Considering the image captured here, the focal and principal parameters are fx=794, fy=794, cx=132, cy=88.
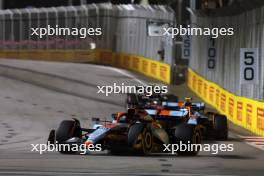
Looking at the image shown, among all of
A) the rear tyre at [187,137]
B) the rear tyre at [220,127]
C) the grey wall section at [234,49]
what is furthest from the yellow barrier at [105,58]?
the rear tyre at [187,137]

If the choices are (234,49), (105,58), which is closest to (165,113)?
(234,49)

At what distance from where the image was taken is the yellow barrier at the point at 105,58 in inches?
1785

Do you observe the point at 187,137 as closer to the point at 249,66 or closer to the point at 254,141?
the point at 254,141

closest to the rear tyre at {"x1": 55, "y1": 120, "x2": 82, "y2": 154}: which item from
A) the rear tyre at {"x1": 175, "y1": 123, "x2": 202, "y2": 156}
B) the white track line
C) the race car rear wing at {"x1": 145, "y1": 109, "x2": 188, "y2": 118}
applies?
the rear tyre at {"x1": 175, "y1": 123, "x2": 202, "y2": 156}

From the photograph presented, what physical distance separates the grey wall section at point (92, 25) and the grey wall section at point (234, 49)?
1319cm

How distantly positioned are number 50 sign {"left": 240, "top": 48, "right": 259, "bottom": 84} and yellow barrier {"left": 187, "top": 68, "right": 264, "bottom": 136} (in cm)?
82

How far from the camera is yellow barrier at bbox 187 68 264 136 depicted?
938 inches

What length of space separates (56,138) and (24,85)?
785 inches

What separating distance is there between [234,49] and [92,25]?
1241 inches

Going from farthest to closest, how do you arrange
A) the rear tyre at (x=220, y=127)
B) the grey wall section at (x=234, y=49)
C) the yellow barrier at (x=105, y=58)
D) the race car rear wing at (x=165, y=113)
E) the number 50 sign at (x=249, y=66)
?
the yellow barrier at (x=105, y=58) → the grey wall section at (x=234, y=49) → the number 50 sign at (x=249, y=66) → the rear tyre at (x=220, y=127) → the race car rear wing at (x=165, y=113)

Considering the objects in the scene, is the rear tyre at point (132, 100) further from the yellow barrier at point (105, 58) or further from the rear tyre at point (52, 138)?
the yellow barrier at point (105, 58)

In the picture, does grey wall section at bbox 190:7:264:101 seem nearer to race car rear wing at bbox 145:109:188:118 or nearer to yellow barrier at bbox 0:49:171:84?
race car rear wing at bbox 145:109:188:118

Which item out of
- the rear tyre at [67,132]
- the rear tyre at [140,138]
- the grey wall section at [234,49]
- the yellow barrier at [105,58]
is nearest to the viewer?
the rear tyre at [140,138]

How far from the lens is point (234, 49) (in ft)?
94.6
